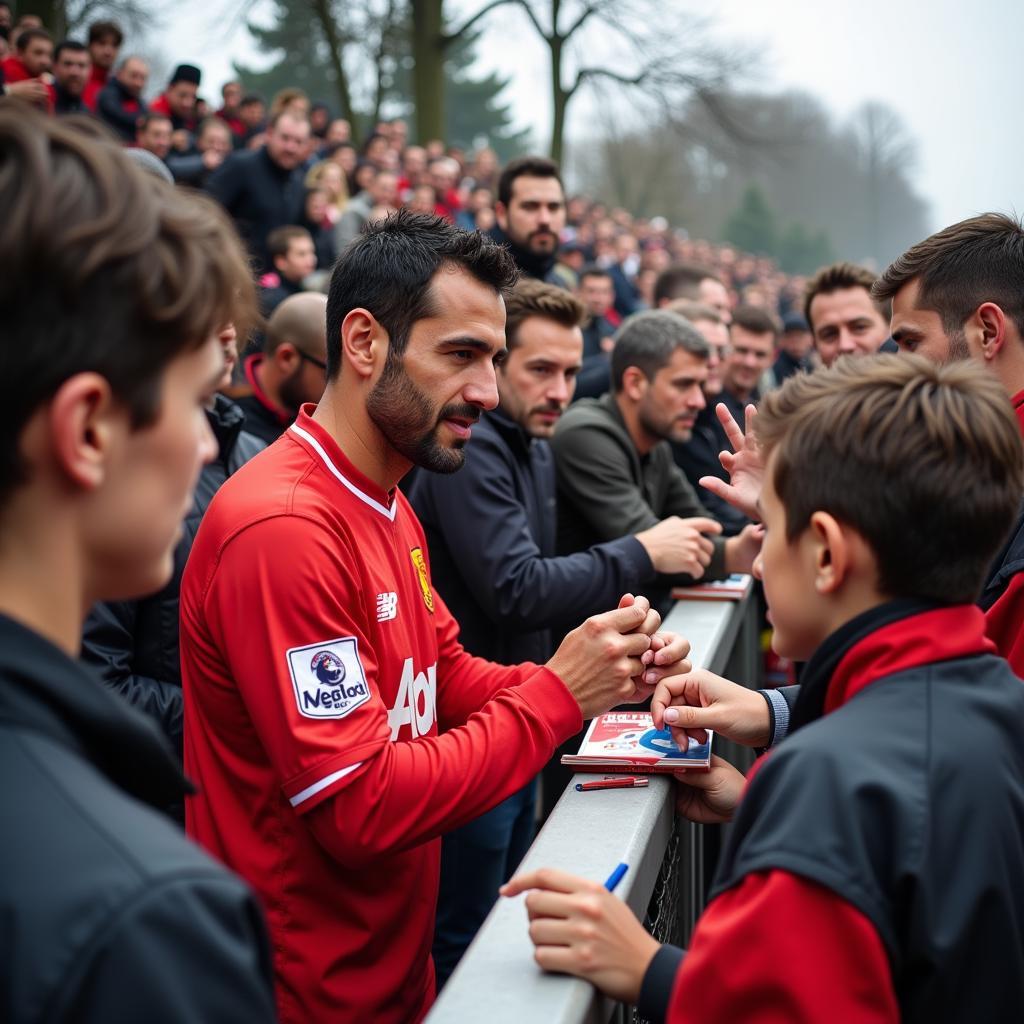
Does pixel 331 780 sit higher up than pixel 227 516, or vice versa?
pixel 227 516

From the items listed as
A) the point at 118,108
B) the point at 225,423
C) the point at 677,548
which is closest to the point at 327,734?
the point at 225,423

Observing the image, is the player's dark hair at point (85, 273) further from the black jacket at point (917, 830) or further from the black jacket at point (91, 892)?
the black jacket at point (917, 830)

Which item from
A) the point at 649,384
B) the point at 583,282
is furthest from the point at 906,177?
the point at 649,384

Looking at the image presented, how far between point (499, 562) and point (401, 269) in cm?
135

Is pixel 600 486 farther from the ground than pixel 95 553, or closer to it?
closer to it

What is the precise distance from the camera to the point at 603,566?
3869 millimetres

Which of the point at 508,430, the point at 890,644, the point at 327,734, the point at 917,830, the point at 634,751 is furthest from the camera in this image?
the point at 508,430

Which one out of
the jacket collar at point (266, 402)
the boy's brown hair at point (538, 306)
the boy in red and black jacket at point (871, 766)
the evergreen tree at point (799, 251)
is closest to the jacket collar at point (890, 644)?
the boy in red and black jacket at point (871, 766)

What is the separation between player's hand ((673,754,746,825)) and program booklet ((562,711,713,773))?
30mm

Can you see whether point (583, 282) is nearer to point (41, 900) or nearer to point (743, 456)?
point (743, 456)

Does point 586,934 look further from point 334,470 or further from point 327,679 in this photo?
point 334,470

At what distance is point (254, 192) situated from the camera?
992 centimetres

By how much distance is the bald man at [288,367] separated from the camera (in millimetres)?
4480

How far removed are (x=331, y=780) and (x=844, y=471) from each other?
101 centimetres
